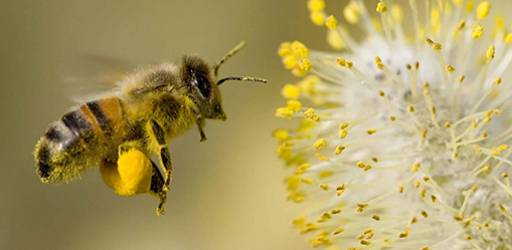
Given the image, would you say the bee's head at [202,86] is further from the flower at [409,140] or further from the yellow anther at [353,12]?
the yellow anther at [353,12]

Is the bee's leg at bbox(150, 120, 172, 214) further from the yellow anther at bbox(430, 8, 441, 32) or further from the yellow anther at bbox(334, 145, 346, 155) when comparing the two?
the yellow anther at bbox(430, 8, 441, 32)

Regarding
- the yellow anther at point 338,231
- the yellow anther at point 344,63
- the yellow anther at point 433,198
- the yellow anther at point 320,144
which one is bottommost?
the yellow anther at point 338,231

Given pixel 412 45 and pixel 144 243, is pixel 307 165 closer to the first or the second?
pixel 412 45

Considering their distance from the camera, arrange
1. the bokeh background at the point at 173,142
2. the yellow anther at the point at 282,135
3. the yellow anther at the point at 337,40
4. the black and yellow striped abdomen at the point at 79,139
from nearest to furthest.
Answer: the black and yellow striped abdomen at the point at 79,139 < the yellow anther at the point at 282,135 < the yellow anther at the point at 337,40 < the bokeh background at the point at 173,142

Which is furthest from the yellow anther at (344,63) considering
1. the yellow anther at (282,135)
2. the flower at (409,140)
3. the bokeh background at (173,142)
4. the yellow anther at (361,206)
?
the bokeh background at (173,142)

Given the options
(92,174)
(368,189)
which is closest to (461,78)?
(368,189)

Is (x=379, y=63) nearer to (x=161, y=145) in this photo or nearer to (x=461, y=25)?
(x=461, y=25)
